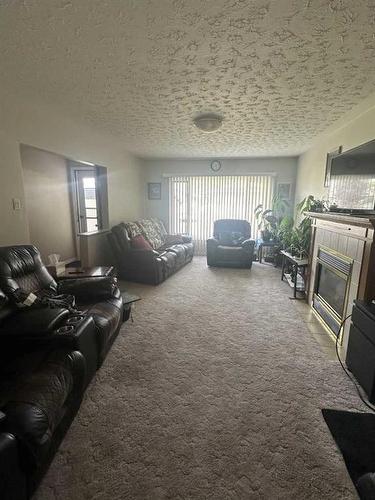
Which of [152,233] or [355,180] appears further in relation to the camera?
[152,233]

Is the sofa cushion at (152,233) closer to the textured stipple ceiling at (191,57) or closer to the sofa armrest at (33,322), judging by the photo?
the textured stipple ceiling at (191,57)

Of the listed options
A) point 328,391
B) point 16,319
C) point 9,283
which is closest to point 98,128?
point 9,283

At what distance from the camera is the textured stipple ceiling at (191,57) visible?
1364 millimetres

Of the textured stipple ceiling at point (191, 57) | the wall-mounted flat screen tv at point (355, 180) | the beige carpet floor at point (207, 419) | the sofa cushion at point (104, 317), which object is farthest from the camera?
the wall-mounted flat screen tv at point (355, 180)

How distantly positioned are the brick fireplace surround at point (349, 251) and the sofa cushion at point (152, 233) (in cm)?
295

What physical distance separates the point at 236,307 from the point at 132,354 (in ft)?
4.96

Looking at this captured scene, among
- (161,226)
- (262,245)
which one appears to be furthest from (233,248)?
(161,226)

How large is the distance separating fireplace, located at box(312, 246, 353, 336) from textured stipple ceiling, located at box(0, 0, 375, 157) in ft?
5.27

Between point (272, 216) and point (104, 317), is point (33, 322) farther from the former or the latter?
point (272, 216)

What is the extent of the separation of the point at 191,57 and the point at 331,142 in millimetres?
2744

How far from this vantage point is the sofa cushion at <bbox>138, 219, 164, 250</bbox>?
490 cm

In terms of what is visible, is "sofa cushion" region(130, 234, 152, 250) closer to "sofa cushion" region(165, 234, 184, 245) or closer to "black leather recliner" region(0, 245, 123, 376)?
"sofa cushion" region(165, 234, 184, 245)

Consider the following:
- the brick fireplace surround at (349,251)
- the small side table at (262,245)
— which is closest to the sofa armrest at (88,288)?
the brick fireplace surround at (349,251)

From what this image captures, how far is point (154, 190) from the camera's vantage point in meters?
6.16
